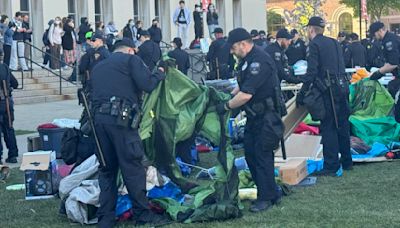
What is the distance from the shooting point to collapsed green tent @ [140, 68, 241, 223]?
24.4 ft

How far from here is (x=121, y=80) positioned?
688 centimetres

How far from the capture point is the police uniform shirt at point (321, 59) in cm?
909

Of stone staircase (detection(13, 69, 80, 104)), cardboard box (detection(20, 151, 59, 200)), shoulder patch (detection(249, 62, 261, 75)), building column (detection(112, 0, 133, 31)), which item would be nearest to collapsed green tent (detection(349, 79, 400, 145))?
shoulder patch (detection(249, 62, 261, 75))

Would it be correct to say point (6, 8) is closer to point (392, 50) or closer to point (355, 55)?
point (355, 55)

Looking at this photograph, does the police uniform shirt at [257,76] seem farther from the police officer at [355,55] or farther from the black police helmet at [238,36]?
the police officer at [355,55]

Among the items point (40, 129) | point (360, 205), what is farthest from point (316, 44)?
point (40, 129)

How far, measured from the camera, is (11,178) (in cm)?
1003

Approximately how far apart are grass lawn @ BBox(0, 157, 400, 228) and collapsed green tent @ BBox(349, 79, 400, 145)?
75.5 inches

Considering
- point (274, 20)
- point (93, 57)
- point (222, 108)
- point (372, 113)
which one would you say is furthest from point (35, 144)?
point (274, 20)

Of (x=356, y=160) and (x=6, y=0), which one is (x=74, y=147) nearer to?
(x=356, y=160)

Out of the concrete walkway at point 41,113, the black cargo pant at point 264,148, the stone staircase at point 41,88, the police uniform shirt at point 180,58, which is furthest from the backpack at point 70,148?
the stone staircase at point 41,88

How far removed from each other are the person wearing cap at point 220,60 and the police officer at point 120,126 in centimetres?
1011

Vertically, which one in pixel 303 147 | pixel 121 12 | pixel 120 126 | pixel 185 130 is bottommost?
pixel 303 147

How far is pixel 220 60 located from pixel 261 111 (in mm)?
9952
